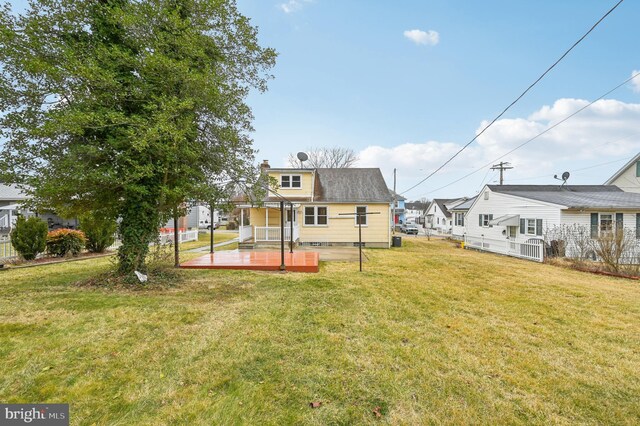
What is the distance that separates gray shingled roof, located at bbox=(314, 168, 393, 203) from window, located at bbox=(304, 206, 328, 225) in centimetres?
66

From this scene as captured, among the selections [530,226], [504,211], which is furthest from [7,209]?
[530,226]

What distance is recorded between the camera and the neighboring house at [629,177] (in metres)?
22.3

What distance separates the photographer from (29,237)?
32.3 feet

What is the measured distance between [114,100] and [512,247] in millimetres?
18349

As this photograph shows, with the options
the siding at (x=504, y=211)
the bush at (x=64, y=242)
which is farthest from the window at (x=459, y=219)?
the bush at (x=64, y=242)

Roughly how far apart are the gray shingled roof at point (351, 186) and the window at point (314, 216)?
656 mm

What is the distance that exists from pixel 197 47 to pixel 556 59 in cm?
918

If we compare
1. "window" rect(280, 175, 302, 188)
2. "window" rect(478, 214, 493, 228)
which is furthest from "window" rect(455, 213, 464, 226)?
"window" rect(280, 175, 302, 188)

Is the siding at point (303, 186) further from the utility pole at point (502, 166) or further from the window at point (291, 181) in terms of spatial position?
the utility pole at point (502, 166)

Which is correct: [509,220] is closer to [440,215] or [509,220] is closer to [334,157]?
[440,215]

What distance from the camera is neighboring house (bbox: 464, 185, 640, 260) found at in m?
14.1

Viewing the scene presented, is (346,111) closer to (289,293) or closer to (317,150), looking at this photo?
(289,293)

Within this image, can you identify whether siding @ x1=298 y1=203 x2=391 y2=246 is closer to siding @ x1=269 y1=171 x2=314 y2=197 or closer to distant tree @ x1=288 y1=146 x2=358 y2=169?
siding @ x1=269 y1=171 x2=314 y2=197

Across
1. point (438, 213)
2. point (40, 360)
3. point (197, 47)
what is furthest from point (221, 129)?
point (438, 213)
